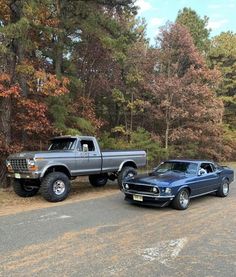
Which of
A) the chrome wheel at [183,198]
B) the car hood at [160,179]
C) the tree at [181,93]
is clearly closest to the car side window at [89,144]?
the car hood at [160,179]

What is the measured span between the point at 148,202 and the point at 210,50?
96.9 feet

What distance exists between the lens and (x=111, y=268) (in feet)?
17.6

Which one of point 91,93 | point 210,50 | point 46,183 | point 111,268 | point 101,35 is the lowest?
point 111,268

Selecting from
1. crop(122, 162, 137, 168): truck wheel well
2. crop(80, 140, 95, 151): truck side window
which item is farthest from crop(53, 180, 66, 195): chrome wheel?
crop(122, 162, 137, 168): truck wheel well

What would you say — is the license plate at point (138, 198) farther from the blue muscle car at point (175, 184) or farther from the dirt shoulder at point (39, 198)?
the dirt shoulder at point (39, 198)

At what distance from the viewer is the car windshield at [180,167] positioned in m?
11.0

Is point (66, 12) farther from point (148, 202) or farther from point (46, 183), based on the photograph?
point (148, 202)

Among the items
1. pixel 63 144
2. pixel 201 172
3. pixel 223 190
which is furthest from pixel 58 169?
pixel 223 190

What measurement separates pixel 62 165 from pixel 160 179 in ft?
11.0

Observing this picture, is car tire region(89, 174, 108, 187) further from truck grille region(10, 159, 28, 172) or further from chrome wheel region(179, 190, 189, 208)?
chrome wheel region(179, 190, 189, 208)

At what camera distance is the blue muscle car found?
9570mm

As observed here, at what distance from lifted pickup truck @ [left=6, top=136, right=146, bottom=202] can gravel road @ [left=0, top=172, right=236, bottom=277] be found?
1.18m

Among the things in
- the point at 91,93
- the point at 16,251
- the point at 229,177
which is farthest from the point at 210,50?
the point at 16,251

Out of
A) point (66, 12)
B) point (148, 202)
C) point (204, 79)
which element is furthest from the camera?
point (204, 79)
